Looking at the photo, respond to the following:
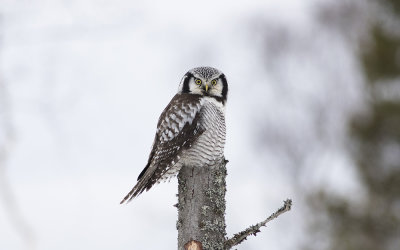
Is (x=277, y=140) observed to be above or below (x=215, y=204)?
above

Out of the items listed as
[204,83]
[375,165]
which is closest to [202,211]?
[204,83]

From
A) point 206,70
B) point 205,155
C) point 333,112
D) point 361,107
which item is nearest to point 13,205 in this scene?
point 206,70

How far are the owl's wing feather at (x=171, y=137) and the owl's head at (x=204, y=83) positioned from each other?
0.34 meters

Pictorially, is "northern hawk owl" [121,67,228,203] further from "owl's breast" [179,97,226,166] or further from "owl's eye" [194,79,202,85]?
"owl's eye" [194,79,202,85]

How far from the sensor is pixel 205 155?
462cm

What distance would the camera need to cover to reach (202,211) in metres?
4.08

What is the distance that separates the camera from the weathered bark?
402 centimetres

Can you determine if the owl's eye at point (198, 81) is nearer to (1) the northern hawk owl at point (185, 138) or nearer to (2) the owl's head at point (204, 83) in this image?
(2) the owl's head at point (204, 83)

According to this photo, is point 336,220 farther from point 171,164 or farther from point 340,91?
point 171,164

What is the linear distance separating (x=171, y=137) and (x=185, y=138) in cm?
10

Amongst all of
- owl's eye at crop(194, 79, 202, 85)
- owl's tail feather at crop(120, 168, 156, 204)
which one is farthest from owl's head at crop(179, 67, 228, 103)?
owl's tail feather at crop(120, 168, 156, 204)

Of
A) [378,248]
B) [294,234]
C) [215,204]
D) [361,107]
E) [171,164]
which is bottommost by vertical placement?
[215,204]

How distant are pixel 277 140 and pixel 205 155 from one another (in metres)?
14.9

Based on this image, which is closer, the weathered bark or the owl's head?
the weathered bark
